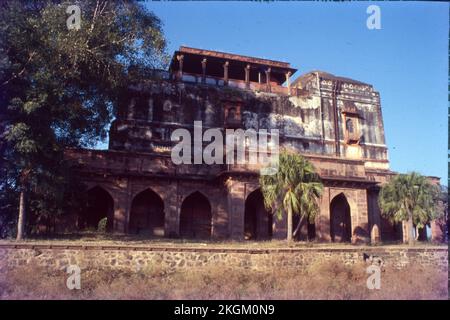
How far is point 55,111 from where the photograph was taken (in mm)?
19969

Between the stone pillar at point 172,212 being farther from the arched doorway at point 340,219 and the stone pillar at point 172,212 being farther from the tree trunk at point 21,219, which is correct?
the arched doorway at point 340,219

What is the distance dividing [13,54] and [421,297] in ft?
61.6

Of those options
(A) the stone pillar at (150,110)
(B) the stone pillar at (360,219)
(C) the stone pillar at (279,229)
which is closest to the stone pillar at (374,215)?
(B) the stone pillar at (360,219)

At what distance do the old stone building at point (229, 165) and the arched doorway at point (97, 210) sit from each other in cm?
7

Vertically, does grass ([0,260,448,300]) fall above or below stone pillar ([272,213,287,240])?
below

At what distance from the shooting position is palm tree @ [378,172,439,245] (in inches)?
965

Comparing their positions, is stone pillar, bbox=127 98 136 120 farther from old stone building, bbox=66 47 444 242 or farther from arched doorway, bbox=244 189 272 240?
arched doorway, bbox=244 189 272 240

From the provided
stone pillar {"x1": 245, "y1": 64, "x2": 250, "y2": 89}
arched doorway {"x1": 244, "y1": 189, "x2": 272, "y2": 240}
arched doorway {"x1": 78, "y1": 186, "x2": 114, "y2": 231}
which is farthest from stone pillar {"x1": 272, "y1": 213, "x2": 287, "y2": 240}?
stone pillar {"x1": 245, "y1": 64, "x2": 250, "y2": 89}

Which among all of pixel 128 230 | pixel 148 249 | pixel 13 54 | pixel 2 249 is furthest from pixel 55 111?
pixel 128 230

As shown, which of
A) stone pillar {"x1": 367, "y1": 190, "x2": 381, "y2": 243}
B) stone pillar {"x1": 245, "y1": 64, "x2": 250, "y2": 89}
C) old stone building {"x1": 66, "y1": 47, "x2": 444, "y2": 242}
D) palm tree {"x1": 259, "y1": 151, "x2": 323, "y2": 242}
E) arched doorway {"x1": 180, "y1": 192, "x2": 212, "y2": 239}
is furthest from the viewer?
stone pillar {"x1": 245, "y1": 64, "x2": 250, "y2": 89}

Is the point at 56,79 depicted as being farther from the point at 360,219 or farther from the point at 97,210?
the point at 360,219

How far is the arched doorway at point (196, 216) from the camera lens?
28812mm

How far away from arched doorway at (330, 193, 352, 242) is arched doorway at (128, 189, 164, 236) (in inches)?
448
